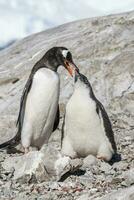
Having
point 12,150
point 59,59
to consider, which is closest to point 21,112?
point 12,150

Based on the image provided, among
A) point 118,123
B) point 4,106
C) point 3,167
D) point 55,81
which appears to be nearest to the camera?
Answer: point 3,167

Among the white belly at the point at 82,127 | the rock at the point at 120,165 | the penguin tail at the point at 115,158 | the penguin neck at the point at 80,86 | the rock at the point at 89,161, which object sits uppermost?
the penguin neck at the point at 80,86

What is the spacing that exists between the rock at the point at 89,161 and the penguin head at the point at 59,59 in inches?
61.6

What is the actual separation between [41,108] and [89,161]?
146 cm

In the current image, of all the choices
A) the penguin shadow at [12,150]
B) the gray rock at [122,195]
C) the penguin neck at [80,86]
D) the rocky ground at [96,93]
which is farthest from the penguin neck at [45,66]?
the gray rock at [122,195]

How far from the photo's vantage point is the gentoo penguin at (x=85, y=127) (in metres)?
9.01

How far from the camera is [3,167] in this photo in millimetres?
8617

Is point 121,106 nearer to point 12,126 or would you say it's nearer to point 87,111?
point 12,126

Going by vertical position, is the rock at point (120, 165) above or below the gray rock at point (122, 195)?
below

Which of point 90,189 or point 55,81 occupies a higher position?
point 55,81

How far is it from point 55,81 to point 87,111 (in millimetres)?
981

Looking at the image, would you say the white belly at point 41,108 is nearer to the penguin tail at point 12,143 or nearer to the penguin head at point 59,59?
the penguin head at point 59,59

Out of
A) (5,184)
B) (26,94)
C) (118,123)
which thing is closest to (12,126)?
(118,123)

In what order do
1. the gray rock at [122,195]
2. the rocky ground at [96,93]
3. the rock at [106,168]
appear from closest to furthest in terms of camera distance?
the gray rock at [122,195] < the rocky ground at [96,93] < the rock at [106,168]
